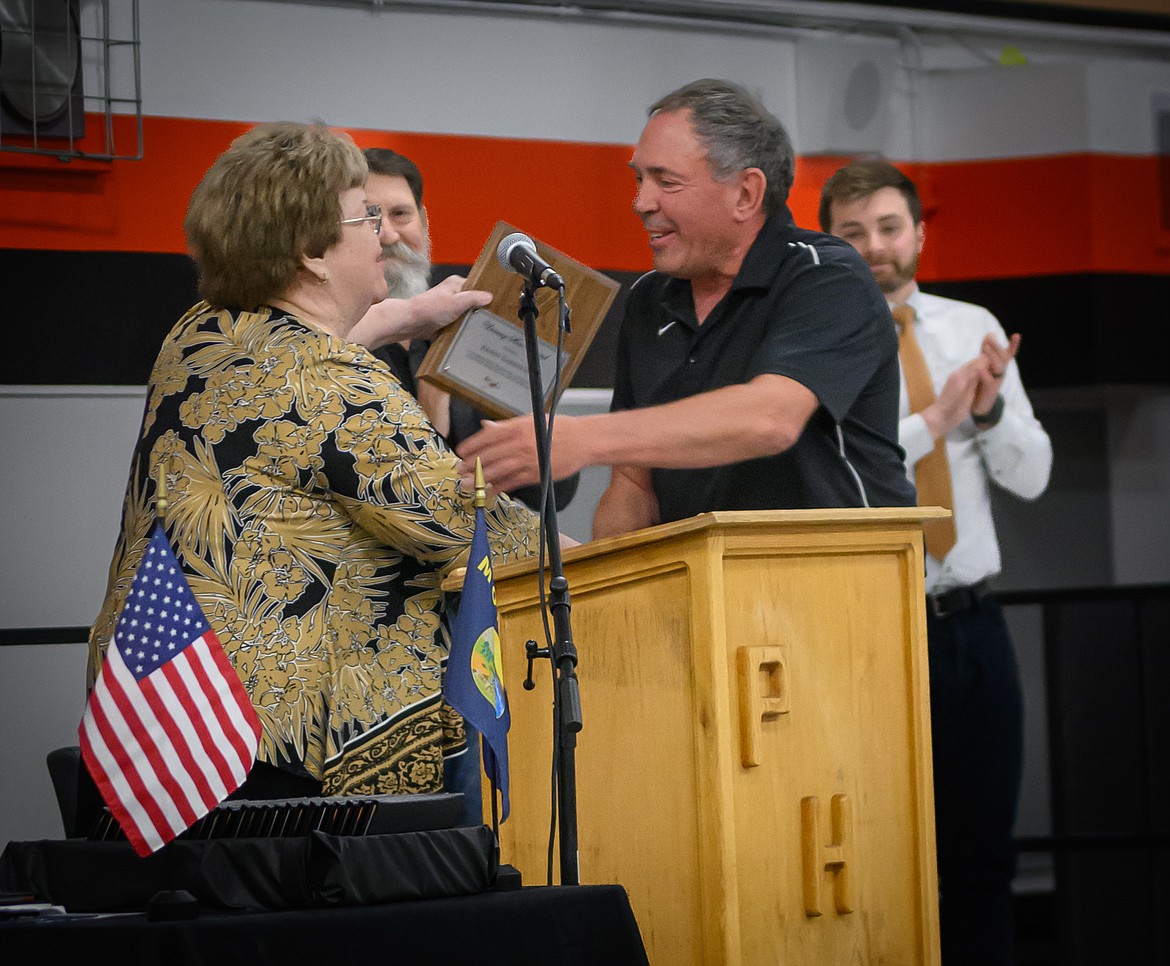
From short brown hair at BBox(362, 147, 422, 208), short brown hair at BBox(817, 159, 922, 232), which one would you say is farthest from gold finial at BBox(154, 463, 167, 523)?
short brown hair at BBox(817, 159, 922, 232)

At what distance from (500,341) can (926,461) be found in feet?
5.17

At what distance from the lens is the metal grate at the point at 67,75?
364 cm

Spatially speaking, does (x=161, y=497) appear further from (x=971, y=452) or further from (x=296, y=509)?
(x=971, y=452)

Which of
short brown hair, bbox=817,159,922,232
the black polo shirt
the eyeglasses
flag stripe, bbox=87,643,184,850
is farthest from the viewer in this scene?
short brown hair, bbox=817,159,922,232

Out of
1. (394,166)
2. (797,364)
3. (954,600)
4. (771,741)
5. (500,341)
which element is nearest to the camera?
(771,741)

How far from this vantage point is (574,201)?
418 centimetres

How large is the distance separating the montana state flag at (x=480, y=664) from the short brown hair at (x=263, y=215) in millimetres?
489

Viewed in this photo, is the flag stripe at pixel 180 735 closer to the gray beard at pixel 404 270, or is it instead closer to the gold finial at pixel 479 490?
the gold finial at pixel 479 490

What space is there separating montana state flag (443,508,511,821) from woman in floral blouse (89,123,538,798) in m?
0.11

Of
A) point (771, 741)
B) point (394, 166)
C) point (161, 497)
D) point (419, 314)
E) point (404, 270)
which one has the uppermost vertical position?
point (394, 166)

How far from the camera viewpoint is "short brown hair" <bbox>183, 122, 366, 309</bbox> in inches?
90.8

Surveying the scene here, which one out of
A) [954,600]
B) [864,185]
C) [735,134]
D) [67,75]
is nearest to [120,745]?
[735,134]

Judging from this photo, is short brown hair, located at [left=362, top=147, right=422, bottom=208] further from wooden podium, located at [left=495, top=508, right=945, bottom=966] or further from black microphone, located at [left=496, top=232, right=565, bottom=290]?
wooden podium, located at [left=495, top=508, right=945, bottom=966]

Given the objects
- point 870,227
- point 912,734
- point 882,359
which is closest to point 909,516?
point 912,734
